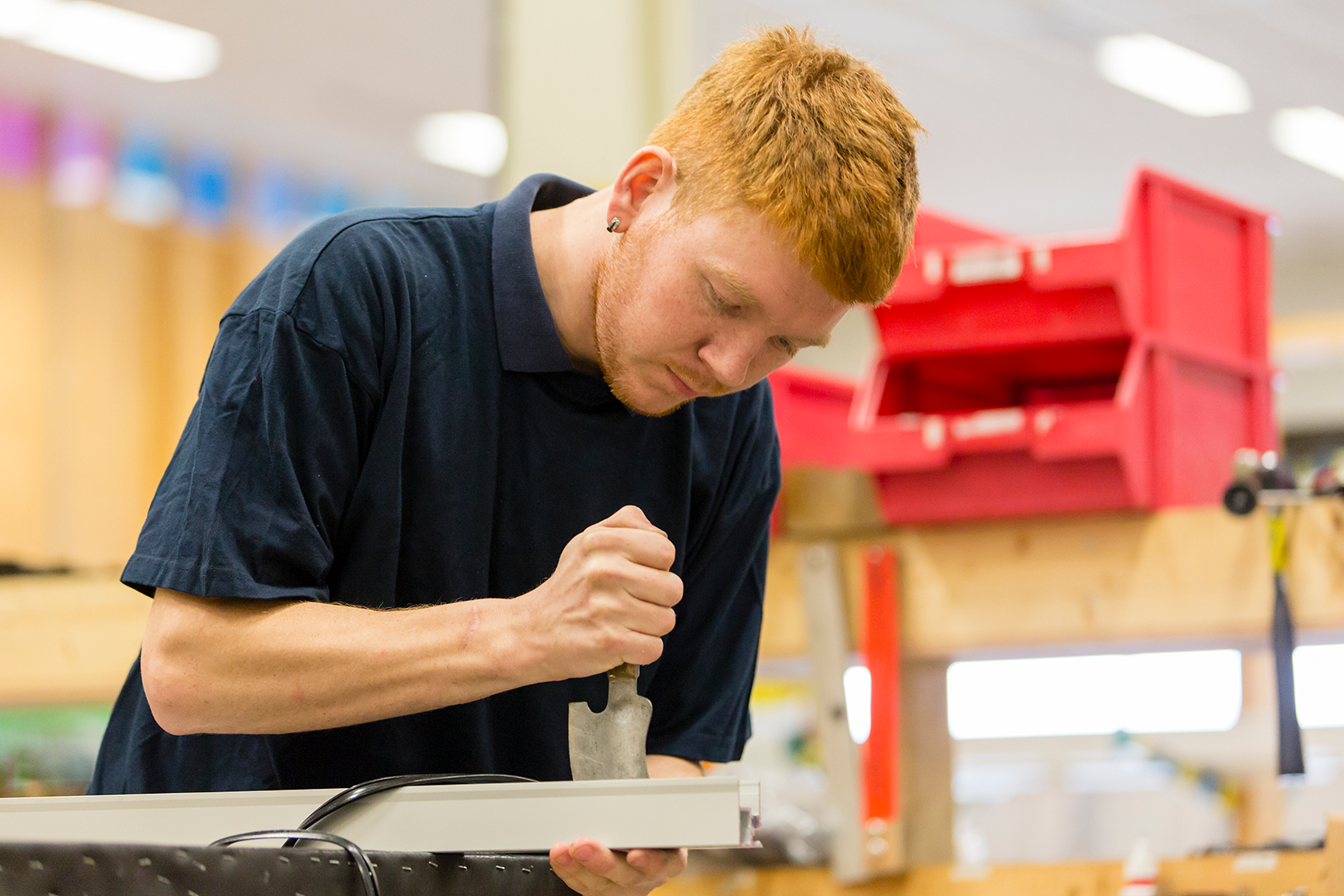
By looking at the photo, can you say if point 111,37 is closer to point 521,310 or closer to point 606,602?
point 521,310

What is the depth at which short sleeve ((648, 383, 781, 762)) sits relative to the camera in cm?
123

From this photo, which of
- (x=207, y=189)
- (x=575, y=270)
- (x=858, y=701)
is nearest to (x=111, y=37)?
(x=207, y=189)

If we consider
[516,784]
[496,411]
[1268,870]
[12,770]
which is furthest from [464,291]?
[12,770]

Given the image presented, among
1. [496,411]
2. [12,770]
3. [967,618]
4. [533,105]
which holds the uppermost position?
[533,105]

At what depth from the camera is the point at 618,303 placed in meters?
1.05

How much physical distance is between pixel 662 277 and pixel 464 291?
6.9 inches

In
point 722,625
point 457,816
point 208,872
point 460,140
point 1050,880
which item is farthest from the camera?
point 460,140

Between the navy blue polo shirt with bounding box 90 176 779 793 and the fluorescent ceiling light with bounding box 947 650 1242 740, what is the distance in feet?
10.9

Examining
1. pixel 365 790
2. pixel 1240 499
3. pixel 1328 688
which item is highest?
pixel 1240 499

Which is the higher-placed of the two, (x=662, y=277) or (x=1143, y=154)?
(x=1143, y=154)

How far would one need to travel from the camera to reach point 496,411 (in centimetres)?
110

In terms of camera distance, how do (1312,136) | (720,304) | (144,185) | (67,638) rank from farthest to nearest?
(1312,136), (144,185), (67,638), (720,304)

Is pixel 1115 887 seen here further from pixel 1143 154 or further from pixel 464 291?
pixel 1143 154

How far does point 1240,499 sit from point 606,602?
1035 mm
